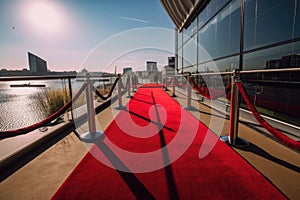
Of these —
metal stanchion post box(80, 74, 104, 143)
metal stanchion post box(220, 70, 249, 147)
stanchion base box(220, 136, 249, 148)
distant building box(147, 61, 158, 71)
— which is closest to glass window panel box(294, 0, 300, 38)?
metal stanchion post box(220, 70, 249, 147)

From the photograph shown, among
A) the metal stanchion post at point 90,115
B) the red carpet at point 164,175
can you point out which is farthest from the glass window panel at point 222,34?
the metal stanchion post at point 90,115

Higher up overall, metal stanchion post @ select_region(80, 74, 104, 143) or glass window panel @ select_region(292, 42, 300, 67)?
glass window panel @ select_region(292, 42, 300, 67)

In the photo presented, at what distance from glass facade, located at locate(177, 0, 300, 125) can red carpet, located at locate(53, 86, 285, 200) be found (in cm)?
187

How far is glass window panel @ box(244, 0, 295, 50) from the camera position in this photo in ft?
10.1

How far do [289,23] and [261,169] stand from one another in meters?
2.93

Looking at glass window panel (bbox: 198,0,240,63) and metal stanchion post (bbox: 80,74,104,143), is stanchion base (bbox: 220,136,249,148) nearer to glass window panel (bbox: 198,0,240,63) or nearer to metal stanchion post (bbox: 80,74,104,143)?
metal stanchion post (bbox: 80,74,104,143)

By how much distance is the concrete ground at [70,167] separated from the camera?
1.64 metres

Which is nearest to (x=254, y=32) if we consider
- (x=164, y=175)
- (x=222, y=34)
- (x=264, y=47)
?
(x=264, y=47)

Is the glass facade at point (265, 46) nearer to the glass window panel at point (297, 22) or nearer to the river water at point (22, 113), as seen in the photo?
the glass window panel at point (297, 22)

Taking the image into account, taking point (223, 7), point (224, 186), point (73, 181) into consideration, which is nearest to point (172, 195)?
point (224, 186)

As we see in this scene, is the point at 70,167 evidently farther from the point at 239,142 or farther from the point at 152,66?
the point at 152,66

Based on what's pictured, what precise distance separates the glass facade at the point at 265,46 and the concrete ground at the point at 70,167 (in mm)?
1010

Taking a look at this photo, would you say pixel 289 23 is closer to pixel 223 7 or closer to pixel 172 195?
pixel 223 7

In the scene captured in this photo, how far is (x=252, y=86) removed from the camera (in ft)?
13.3
